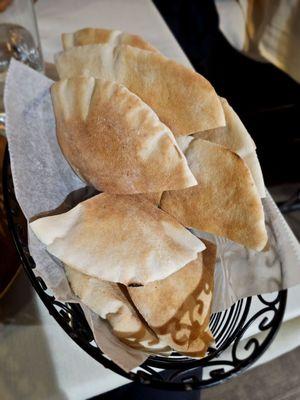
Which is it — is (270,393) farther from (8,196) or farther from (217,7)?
(217,7)

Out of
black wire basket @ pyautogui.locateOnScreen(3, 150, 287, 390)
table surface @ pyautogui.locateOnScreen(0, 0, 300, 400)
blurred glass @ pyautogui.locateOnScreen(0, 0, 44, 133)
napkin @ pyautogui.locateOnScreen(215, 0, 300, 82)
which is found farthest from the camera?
napkin @ pyautogui.locateOnScreen(215, 0, 300, 82)

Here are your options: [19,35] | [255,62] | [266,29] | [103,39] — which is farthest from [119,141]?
[255,62]

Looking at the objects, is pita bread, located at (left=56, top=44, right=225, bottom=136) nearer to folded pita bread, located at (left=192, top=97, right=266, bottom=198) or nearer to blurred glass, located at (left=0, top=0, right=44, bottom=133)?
folded pita bread, located at (left=192, top=97, right=266, bottom=198)

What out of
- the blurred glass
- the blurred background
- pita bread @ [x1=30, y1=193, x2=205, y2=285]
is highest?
the blurred glass

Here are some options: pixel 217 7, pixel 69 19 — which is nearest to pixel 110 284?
pixel 69 19

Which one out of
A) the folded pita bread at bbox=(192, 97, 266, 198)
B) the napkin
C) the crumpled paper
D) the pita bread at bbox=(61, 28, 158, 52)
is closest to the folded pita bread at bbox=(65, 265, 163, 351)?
the crumpled paper

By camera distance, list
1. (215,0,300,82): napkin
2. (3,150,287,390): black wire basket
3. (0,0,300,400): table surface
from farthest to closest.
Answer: (215,0,300,82): napkin < (0,0,300,400): table surface < (3,150,287,390): black wire basket
